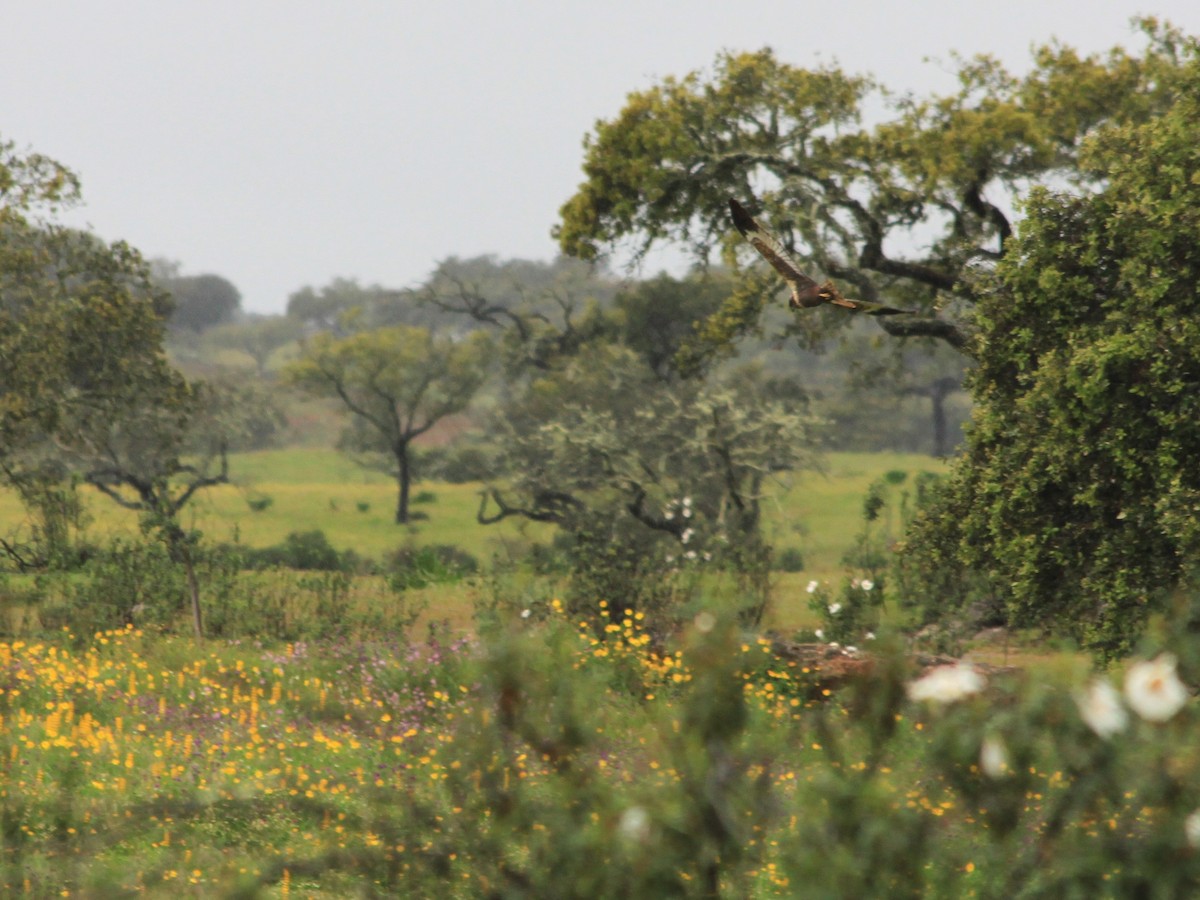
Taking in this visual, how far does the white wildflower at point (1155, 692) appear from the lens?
9.87ft

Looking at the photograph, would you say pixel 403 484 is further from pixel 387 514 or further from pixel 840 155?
pixel 840 155

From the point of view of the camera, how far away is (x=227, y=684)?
11477 mm

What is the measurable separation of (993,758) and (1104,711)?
0.96ft

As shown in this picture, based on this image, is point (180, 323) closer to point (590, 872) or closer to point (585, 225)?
point (585, 225)

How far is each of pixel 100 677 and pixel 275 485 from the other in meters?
34.5

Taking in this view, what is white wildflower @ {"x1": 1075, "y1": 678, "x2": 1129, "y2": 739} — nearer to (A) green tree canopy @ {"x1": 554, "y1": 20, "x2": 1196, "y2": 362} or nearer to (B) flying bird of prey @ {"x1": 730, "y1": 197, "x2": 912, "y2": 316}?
(B) flying bird of prey @ {"x1": 730, "y1": 197, "x2": 912, "y2": 316}

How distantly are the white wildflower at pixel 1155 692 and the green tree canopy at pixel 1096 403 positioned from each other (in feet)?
22.8

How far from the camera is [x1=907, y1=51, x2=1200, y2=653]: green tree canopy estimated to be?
987 cm

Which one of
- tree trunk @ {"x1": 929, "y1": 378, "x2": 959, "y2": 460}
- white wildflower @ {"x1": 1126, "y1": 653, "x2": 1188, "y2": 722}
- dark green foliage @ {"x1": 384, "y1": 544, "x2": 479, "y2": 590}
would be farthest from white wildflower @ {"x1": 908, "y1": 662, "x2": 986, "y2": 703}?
tree trunk @ {"x1": 929, "y1": 378, "x2": 959, "y2": 460}

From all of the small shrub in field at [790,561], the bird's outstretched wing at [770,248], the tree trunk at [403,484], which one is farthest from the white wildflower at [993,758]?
the tree trunk at [403,484]

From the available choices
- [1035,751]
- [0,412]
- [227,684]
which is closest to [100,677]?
[227,684]

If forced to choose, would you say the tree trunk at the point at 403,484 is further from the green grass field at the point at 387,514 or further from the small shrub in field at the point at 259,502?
the small shrub in field at the point at 259,502

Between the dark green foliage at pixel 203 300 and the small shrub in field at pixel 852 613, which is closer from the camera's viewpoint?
the small shrub in field at pixel 852 613

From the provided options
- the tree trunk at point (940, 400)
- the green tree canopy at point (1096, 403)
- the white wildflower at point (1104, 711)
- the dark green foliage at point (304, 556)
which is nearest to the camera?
the white wildflower at point (1104, 711)
